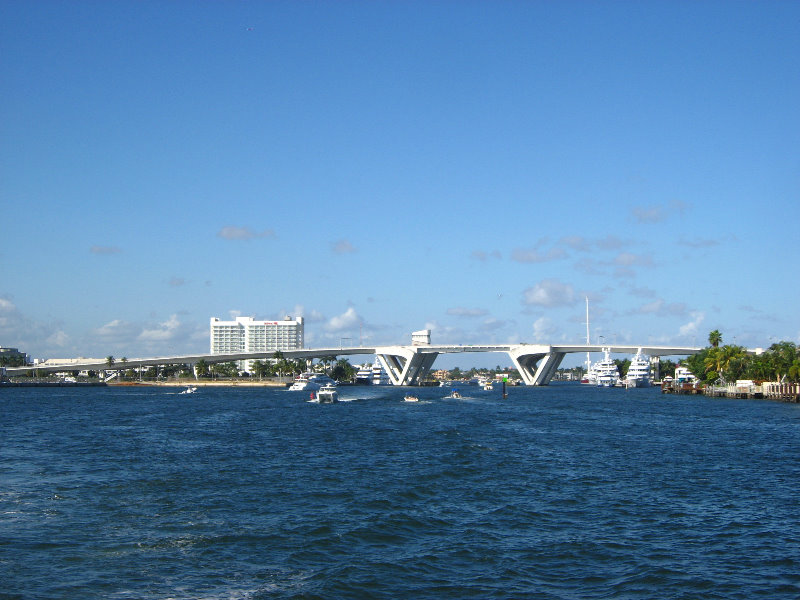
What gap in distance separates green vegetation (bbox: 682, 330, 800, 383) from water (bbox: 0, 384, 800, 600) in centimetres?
7880

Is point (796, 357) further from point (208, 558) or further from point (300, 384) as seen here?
point (208, 558)

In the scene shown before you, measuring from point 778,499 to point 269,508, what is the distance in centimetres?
2245

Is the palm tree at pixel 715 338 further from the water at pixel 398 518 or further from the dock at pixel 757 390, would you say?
the water at pixel 398 518

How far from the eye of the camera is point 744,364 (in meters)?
147

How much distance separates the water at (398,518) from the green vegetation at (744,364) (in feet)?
259

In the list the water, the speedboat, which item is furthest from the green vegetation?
the water

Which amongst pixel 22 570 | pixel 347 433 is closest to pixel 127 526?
pixel 22 570

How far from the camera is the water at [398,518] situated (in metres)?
21.3

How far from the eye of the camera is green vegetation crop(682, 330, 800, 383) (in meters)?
128

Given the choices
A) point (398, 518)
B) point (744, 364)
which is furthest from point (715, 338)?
point (398, 518)

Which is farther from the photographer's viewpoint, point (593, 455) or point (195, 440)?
point (195, 440)

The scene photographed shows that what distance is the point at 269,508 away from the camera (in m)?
30.6

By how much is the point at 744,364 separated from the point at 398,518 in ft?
447

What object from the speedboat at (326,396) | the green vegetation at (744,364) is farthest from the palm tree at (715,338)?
the speedboat at (326,396)
